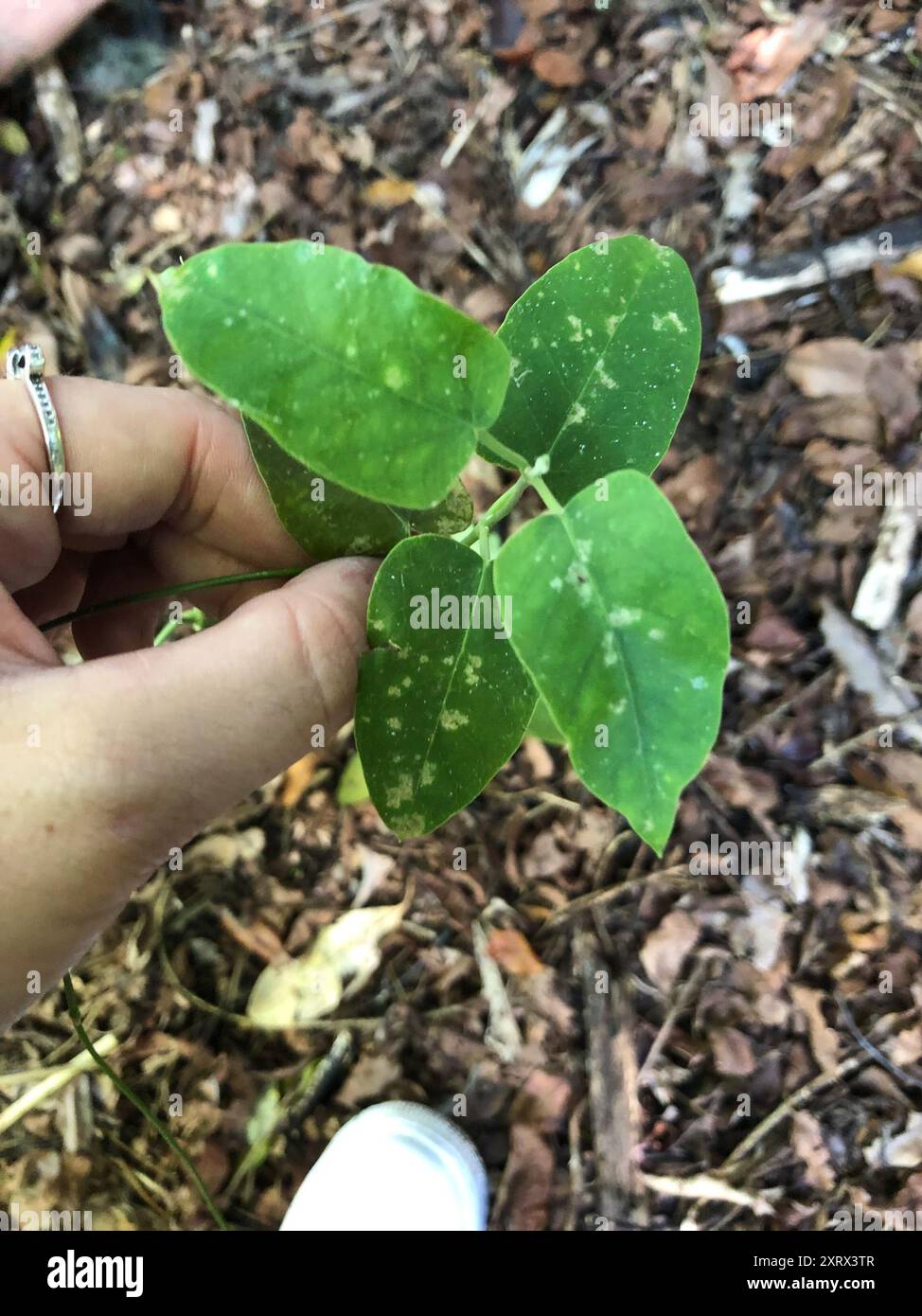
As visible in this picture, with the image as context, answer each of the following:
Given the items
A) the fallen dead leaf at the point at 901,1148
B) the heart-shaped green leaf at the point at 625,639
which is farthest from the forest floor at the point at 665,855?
the heart-shaped green leaf at the point at 625,639

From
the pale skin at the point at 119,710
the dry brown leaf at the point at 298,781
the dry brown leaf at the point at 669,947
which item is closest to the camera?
the pale skin at the point at 119,710

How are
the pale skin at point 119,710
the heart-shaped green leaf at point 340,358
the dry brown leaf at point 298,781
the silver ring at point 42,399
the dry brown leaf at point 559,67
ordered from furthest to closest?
the dry brown leaf at point 559,67, the dry brown leaf at point 298,781, the silver ring at point 42,399, the pale skin at point 119,710, the heart-shaped green leaf at point 340,358

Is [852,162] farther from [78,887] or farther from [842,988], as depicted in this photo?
[78,887]

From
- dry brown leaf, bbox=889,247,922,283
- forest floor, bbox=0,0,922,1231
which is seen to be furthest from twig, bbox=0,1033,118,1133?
dry brown leaf, bbox=889,247,922,283

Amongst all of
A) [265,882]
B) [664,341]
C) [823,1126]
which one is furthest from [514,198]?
[823,1126]

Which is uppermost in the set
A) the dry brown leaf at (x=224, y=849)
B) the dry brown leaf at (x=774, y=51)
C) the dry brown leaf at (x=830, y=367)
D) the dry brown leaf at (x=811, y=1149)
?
the dry brown leaf at (x=774, y=51)

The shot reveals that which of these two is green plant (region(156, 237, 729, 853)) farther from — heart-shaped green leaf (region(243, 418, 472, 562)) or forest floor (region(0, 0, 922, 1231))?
forest floor (region(0, 0, 922, 1231))

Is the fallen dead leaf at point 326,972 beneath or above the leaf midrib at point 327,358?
beneath

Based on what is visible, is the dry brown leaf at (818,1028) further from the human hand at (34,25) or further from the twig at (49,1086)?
the human hand at (34,25)
